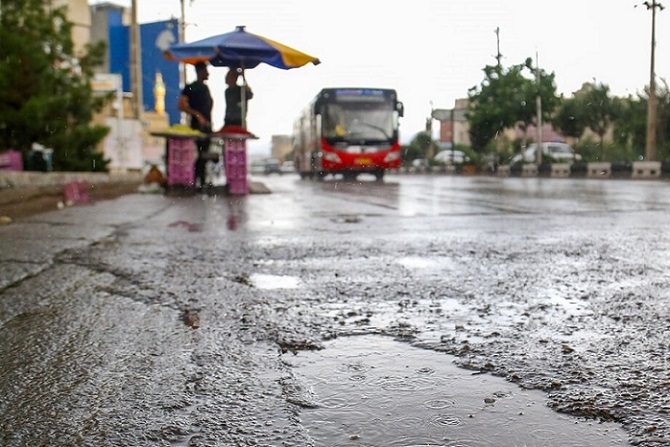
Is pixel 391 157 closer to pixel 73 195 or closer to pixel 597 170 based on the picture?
pixel 597 170

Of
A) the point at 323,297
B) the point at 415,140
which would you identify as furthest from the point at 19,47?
the point at 415,140

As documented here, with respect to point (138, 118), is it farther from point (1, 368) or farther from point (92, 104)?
point (1, 368)

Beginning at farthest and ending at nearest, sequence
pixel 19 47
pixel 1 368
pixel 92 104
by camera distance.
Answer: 1. pixel 92 104
2. pixel 19 47
3. pixel 1 368

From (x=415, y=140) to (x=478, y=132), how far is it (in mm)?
34082

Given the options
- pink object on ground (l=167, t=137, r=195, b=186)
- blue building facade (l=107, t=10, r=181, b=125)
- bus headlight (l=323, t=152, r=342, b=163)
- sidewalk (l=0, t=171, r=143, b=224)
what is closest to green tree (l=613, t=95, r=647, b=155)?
bus headlight (l=323, t=152, r=342, b=163)

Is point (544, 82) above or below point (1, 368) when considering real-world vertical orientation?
above

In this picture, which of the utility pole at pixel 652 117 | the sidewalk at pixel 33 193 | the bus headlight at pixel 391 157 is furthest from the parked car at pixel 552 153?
the sidewalk at pixel 33 193

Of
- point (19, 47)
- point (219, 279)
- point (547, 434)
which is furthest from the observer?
point (19, 47)

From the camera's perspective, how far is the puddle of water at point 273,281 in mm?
2979

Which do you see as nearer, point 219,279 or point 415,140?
point 219,279

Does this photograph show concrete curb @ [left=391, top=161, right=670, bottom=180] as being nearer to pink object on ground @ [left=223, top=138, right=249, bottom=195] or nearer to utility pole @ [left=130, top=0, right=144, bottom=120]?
pink object on ground @ [left=223, top=138, right=249, bottom=195]

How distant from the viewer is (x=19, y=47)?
11.4 metres

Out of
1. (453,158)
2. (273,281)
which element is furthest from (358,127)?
(453,158)

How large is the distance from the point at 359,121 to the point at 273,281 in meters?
19.5
